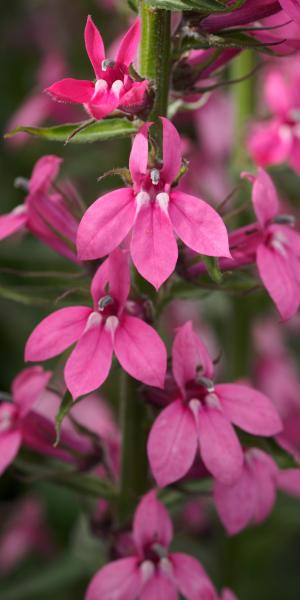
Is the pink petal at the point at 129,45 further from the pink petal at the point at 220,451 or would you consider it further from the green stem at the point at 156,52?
the pink petal at the point at 220,451

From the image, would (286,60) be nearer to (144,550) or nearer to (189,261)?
(189,261)

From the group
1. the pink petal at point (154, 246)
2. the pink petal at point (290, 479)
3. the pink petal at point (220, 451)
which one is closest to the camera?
the pink petal at point (154, 246)

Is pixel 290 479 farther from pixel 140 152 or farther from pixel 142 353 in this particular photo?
pixel 140 152

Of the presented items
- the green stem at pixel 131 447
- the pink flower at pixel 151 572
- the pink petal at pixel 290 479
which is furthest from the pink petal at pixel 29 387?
the pink petal at pixel 290 479

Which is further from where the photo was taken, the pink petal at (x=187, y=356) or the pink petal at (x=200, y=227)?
the pink petal at (x=187, y=356)

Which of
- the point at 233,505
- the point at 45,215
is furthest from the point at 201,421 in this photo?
the point at 45,215

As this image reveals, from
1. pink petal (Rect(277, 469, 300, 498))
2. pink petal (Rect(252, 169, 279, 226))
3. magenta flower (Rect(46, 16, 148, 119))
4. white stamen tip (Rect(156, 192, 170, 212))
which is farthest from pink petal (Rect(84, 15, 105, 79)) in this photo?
pink petal (Rect(277, 469, 300, 498))

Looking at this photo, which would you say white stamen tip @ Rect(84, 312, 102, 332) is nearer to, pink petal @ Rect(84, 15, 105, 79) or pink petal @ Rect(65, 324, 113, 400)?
pink petal @ Rect(65, 324, 113, 400)
